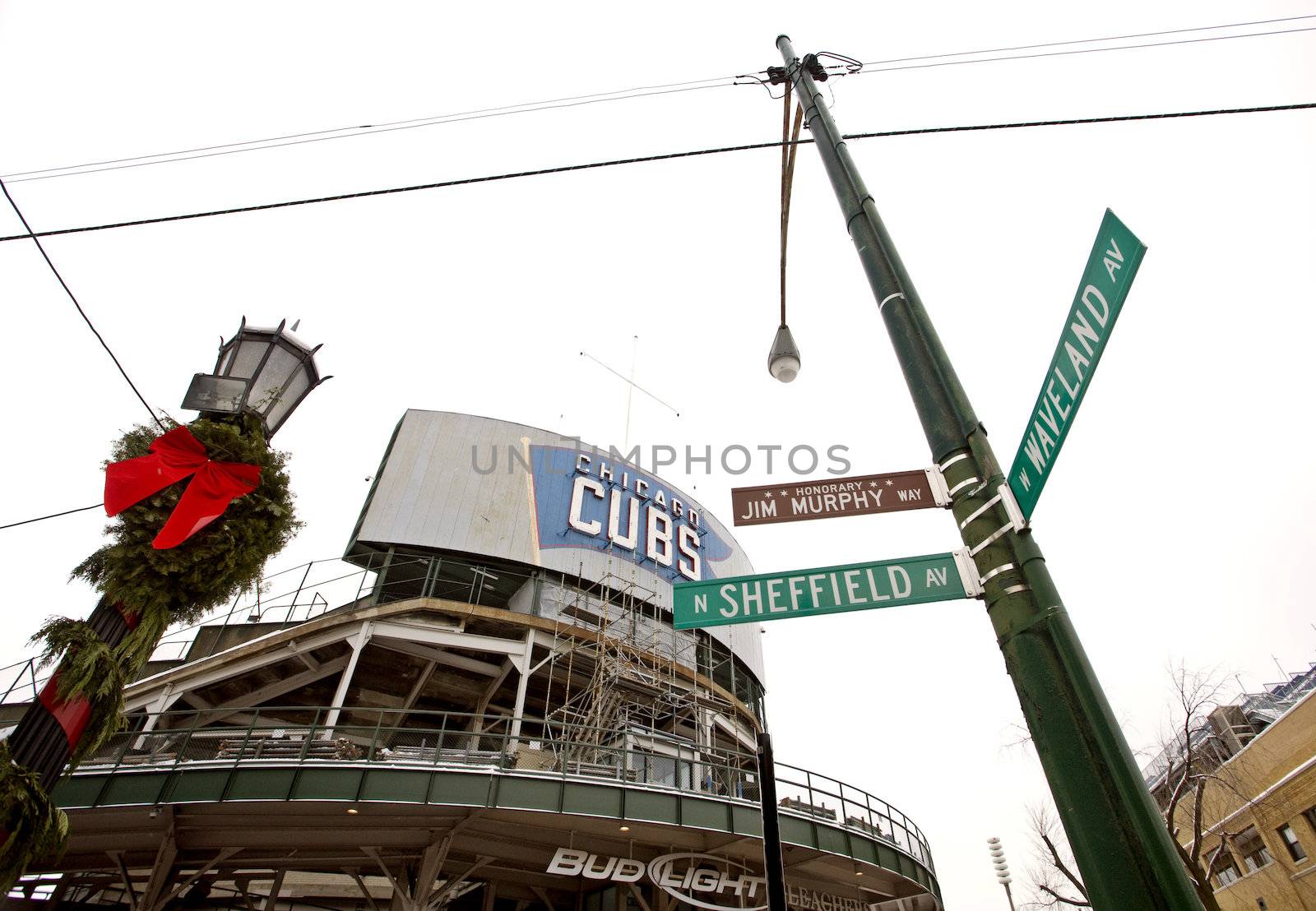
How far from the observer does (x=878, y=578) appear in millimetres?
3955

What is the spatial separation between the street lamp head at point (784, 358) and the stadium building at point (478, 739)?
5.83m

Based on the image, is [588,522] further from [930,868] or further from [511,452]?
[930,868]

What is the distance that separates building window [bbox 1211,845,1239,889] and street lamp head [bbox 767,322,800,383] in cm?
4150

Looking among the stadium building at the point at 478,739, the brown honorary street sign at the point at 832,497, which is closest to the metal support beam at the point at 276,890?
the stadium building at the point at 478,739

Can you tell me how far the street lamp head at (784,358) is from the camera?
257 inches

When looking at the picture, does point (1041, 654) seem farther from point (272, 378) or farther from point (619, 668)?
point (619, 668)

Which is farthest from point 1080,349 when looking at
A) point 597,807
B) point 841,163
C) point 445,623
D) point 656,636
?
point 656,636

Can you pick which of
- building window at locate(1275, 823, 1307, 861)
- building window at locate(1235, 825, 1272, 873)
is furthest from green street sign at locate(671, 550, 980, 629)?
building window at locate(1235, 825, 1272, 873)

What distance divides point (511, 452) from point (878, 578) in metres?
23.1

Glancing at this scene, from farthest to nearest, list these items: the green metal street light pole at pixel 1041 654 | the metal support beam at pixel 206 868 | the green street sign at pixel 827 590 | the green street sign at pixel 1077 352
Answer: the metal support beam at pixel 206 868
the green street sign at pixel 827 590
the green street sign at pixel 1077 352
the green metal street light pole at pixel 1041 654

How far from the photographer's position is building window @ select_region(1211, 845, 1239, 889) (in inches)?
1299

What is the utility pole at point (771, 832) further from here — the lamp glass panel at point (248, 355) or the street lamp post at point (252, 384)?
the lamp glass panel at point (248, 355)

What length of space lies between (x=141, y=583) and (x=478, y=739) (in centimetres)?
1468

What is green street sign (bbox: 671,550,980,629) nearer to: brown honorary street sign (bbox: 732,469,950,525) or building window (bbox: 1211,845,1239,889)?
brown honorary street sign (bbox: 732,469,950,525)
